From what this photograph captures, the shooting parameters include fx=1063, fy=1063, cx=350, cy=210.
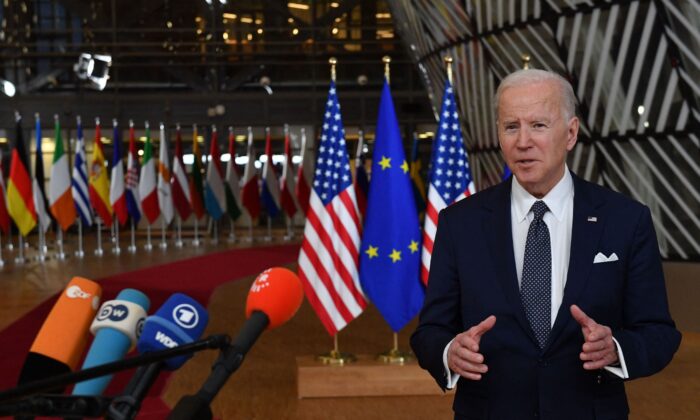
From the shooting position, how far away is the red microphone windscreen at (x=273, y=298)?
174 centimetres

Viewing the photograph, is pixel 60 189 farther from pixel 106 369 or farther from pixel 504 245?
pixel 106 369

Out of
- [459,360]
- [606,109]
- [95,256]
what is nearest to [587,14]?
[606,109]

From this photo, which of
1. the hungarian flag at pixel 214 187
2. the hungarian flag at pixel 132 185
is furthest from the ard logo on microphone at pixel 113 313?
the hungarian flag at pixel 214 187

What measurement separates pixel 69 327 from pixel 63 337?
0.8 inches

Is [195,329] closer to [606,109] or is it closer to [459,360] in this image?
[459,360]

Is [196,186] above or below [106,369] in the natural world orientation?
below

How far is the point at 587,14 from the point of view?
11055 mm

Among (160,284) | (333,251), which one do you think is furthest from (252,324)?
(160,284)

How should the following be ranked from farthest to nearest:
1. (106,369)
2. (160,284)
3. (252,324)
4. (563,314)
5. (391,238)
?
(160,284), (391,238), (563,314), (252,324), (106,369)

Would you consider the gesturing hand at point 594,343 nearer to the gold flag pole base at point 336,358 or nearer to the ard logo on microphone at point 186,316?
the ard logo on microphone at point 186,316

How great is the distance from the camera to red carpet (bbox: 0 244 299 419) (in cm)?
875

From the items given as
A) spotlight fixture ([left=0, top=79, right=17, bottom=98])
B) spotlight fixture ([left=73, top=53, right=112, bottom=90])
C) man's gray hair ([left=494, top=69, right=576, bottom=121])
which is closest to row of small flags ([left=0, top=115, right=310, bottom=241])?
spotlight fixture ([left=73, top=53, right=112, bottom=90])

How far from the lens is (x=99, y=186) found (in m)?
22.5

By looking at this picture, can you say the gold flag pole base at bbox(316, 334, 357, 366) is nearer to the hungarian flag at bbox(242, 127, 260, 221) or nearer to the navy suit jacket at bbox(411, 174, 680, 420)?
the navy suit jacket at bbox(411, 174, 680, 420)
